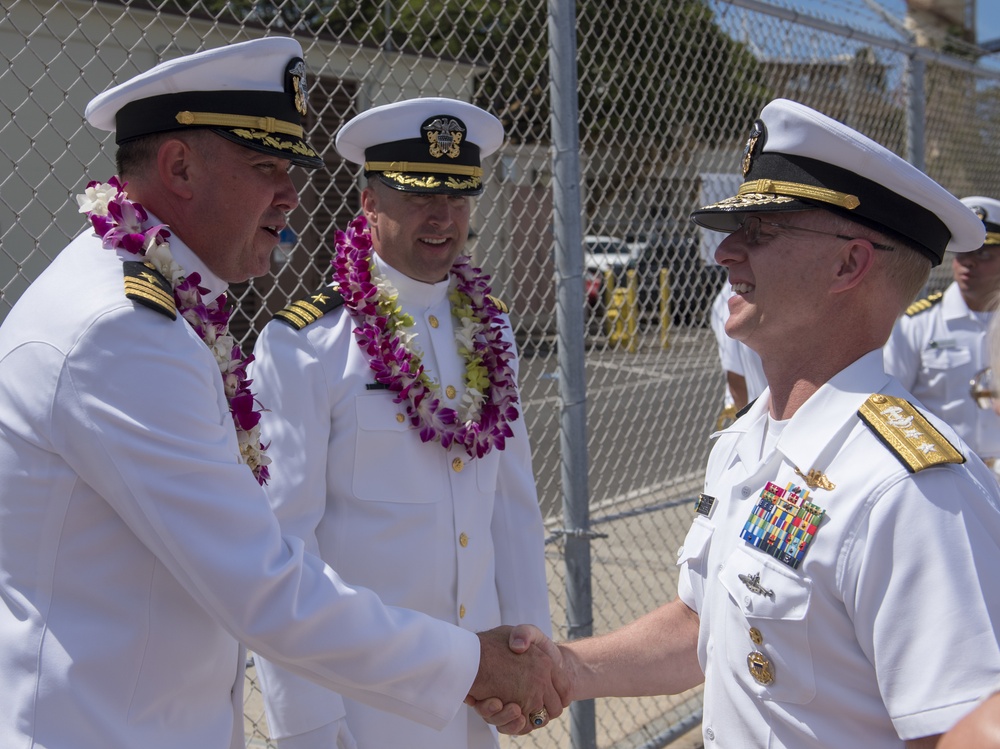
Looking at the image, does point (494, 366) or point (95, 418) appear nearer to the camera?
point (95, 418)

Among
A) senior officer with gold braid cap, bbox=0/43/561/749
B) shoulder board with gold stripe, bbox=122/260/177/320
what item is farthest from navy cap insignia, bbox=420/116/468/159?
shoulder board with gold stripe, bbox=122/260/177/320

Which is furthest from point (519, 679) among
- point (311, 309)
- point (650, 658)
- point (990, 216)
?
point (990, 216)

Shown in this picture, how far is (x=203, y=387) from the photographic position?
5.63 feet

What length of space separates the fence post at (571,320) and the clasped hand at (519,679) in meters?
0.89

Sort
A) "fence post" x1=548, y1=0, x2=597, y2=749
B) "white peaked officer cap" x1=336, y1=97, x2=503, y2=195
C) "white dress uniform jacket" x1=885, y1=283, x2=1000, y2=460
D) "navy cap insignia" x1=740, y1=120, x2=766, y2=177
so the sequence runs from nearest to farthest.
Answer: "navy cap insignia" x1=740, y1=120, x2=766, y2=177, "white peaked officer cap" x1=336, y1=97, x2=503, y2=195, "fence post" x1=548, y1=0, x2=597, y2=749, "white dress uniform jacket" x1=885, y1=283, x2=1000, y2=460

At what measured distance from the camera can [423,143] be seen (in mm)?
2861

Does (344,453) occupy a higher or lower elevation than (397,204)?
lower

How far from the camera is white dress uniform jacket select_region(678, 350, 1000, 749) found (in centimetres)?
146

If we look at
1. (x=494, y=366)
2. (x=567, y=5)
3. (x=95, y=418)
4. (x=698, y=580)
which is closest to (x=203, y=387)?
(x=95, y=418)

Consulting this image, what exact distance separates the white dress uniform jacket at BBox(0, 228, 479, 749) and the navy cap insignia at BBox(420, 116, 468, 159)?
1289 millimetres

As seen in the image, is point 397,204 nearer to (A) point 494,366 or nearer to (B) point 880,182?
(A) point 494,366

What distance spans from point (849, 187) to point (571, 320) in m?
1.52

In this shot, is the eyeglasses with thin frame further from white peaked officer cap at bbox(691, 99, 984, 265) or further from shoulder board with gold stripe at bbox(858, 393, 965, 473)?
shoulder board with gold stripe at bbox(858, 393, 965, 473)

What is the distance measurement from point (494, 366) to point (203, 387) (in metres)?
1.30
